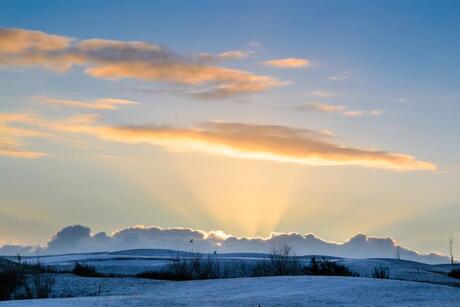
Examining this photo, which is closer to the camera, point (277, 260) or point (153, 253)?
point (277, 260)

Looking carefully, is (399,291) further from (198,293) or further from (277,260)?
(277,260)

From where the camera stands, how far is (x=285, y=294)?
11.7 metres

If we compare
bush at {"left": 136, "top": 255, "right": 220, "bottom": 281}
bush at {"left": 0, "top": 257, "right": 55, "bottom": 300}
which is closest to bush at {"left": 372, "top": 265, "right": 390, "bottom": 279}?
bush at {"left": 136, "top": 255, "right": 220, "bottom": 281}

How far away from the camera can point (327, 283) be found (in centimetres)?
1306

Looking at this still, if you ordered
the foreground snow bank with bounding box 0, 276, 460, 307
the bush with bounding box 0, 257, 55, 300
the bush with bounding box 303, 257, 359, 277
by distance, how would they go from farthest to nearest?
1. the bush with bounding box 303, 257, 359, 277
2. the bush with bounding box 0, 257, 55, 300
3. the foreground snow bank with bounding box 0, 276, 460, 307

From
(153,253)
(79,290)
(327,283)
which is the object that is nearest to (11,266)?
(79,290)

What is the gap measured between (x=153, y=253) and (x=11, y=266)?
51.8 feet

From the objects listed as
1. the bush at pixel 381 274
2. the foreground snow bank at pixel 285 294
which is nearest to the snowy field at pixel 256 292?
the foreground snow bank at pixel 285 294

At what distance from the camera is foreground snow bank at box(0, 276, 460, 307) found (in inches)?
408

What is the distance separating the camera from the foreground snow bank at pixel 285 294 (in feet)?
34.0

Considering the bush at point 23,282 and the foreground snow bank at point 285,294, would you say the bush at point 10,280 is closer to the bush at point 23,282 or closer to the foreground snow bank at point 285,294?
the bush at point 23,282

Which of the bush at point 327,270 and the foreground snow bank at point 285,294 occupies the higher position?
the bush at point 327,270

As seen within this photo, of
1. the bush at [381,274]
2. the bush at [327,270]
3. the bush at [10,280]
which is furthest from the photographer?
the bush at [327,270]

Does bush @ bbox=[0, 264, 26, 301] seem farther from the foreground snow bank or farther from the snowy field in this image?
the foreground snow bank
